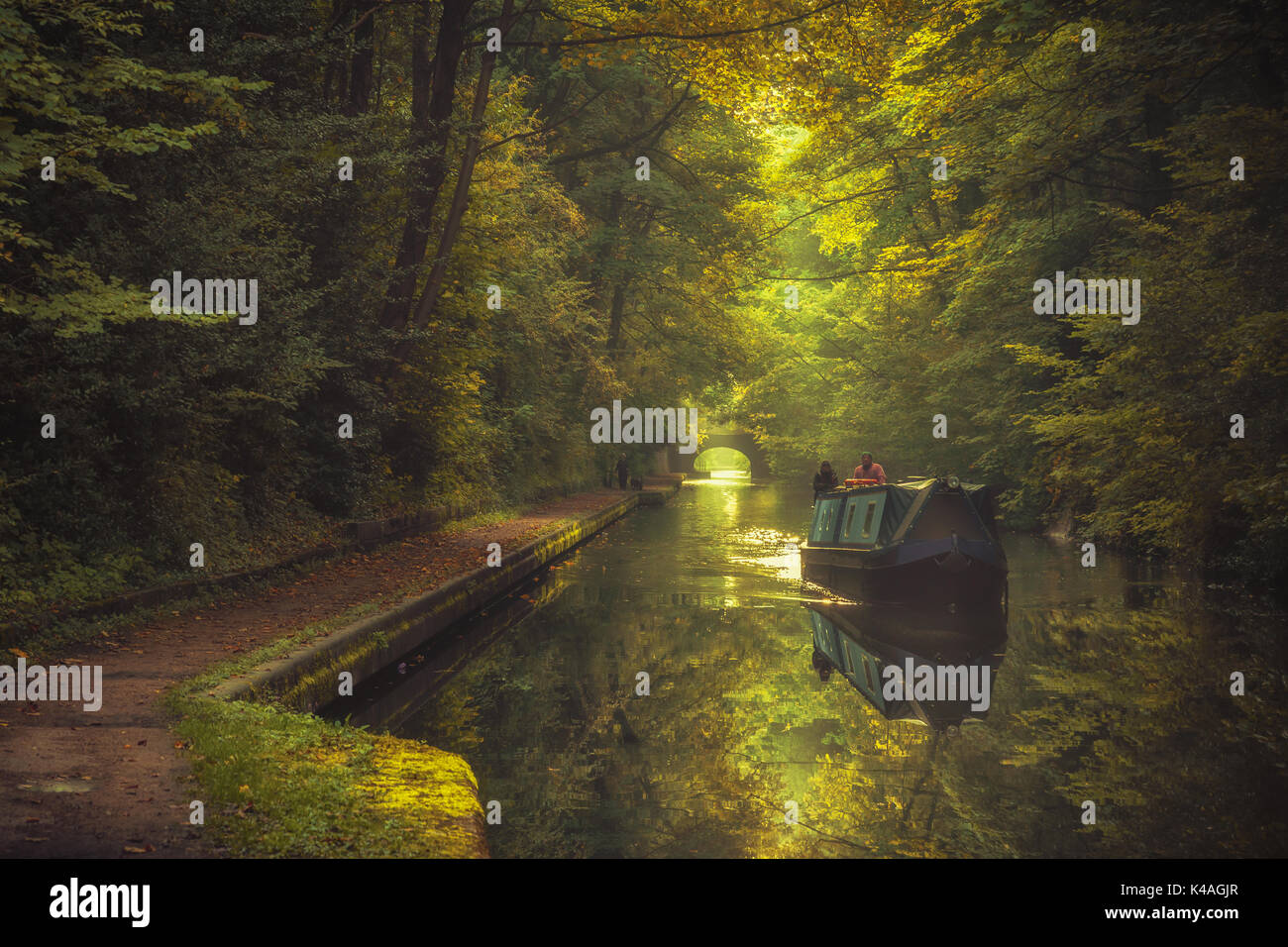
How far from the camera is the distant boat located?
14789 mm

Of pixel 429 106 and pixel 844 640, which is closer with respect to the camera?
pixel 844 640

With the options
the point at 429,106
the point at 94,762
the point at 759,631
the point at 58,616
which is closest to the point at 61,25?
the point at 58,616

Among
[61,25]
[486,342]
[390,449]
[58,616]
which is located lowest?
[58,616]

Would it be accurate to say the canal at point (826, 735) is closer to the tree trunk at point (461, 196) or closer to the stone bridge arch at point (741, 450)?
the tree trunk at point (461, 196)

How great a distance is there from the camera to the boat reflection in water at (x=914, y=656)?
9023mm

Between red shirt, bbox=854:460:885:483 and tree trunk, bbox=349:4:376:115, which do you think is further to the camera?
red shirt, bbox=854:460:885:483

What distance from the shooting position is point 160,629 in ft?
33.2

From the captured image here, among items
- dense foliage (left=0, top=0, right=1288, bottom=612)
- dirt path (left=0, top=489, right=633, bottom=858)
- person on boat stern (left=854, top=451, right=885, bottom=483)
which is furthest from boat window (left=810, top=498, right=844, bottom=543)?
dirt path (left=0, top=489, right=633, bottom=858)

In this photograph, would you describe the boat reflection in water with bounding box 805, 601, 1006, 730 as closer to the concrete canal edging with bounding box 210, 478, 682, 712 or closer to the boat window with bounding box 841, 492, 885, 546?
the boat window with bounding box 841, 492, 885, 546

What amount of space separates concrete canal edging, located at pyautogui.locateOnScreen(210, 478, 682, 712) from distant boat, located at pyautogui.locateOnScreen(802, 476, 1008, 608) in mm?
5200

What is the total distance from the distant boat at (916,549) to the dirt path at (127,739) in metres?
6.49

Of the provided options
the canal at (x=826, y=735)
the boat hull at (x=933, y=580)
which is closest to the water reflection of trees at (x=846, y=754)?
the canal at (x=826, y=735)

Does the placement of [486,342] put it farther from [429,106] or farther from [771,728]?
[771,728]

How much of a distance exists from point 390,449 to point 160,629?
10.9 meters
